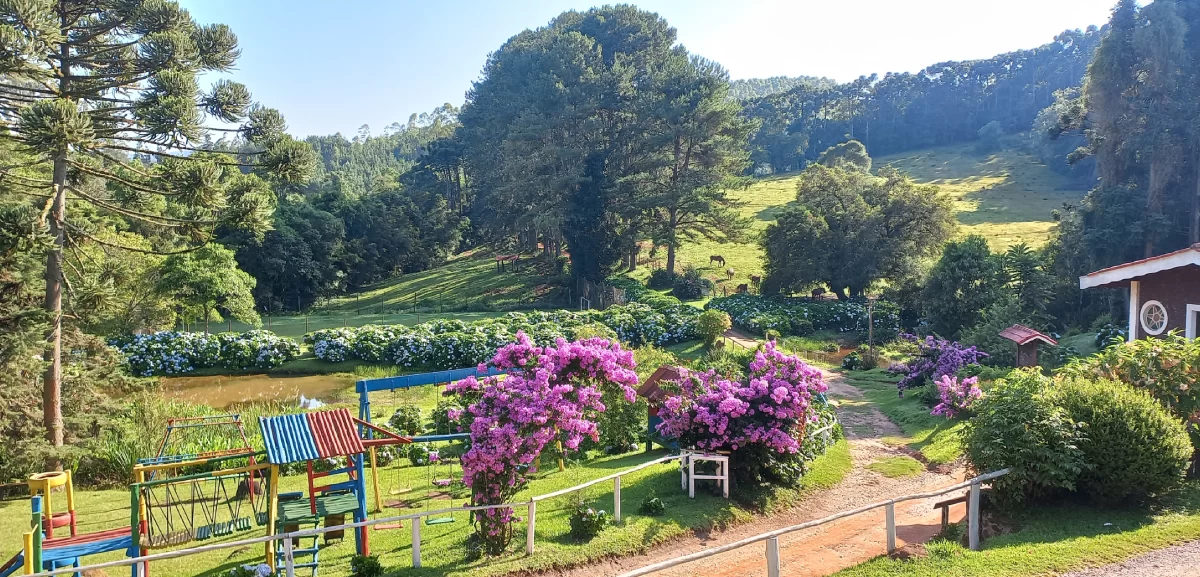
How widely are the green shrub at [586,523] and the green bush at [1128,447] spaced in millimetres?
6358

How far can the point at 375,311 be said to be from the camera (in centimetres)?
4288

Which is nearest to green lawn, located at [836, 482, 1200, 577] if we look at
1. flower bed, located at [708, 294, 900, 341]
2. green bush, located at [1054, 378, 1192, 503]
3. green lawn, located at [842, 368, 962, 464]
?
green bush, located at [1054, 378, 1192, 503]

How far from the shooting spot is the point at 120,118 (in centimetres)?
1464

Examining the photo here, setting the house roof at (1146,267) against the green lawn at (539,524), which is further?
the house roof at (1146,267)

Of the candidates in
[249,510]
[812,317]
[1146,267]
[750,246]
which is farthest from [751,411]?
[750,246]

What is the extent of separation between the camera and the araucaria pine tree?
12984 millimetres

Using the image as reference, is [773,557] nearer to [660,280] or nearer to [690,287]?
[690,287]

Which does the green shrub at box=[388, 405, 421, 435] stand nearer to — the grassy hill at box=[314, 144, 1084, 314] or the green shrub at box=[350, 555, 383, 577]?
the green shrub at box=[350, 555, 383, 577]

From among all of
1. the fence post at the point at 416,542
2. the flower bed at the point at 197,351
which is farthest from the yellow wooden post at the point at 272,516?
the flower bed at the point at 197,351

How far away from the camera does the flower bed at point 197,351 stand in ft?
82.6

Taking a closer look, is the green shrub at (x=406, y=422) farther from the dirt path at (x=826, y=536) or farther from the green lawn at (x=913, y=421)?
the green lawn at (x=913, y=421)

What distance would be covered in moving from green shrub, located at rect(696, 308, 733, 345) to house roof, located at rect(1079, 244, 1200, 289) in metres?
11.4

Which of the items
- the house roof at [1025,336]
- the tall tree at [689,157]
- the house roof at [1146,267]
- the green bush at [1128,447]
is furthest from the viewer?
the tall tree at [689,157]

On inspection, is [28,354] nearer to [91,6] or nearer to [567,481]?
[91,6]
